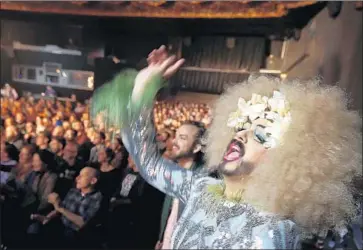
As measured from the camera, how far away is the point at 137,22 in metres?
1.16

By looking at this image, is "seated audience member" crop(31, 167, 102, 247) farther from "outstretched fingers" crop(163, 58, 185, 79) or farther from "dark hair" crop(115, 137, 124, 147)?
"outstretched fingers" crop(163, 58, 185, 79)

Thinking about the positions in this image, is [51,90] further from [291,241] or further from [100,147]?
[291,241]

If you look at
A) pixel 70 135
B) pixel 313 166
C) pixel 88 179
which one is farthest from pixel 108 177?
pixel 313 166

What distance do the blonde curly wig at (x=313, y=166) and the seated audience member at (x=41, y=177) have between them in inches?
22.9

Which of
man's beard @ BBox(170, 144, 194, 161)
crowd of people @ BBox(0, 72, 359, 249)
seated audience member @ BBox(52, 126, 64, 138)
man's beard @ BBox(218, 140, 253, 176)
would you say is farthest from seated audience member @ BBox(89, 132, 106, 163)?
man's beard @ BBox(218, 140, 253, 176)

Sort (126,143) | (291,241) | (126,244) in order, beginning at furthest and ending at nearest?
(126,244) → (126,143) → (291,241)

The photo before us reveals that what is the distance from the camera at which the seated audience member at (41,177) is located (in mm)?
1219

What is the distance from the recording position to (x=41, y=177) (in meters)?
1.22

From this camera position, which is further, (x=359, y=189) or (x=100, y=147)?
(x=100, y=147)

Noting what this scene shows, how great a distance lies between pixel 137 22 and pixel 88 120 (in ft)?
0.84

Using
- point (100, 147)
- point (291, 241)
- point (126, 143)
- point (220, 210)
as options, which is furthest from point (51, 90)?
point (291, 241)

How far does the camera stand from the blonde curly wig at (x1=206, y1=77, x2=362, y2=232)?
2.60 ft

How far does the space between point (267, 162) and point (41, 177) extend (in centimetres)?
64

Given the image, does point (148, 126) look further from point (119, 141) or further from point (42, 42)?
point (42, 42)
